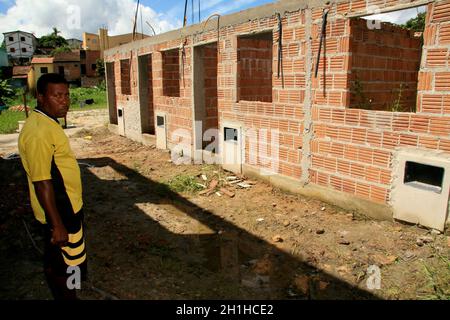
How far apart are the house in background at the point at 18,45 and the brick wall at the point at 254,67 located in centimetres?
7231

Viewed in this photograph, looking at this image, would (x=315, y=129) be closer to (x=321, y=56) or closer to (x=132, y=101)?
(x=321, y=56)

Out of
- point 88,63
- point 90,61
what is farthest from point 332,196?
point 90,61

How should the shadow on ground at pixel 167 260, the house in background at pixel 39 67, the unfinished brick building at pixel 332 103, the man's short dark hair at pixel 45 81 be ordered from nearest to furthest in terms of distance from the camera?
the man's short dark hair at pixel 45 81, the shadow on ground at pixel 167 260, the unfinished brick building at pixel 332 103, the house in background at pixel 39 67

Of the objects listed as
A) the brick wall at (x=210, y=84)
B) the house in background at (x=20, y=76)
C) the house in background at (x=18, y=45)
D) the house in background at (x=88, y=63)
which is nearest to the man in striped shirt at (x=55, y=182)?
the brick wall at (x=210, y=84)

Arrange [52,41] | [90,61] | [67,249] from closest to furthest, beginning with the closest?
[67,249]
[90,61]
[52,41]

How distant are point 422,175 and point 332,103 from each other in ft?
5.62

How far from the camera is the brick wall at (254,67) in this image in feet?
25.9

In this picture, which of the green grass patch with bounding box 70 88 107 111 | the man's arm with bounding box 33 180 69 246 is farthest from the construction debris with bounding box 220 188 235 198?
the green grass patch with bounding box 70 88 107 111

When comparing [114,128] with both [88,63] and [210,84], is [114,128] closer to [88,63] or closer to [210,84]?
[210,84]

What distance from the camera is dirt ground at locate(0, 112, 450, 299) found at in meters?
3.71

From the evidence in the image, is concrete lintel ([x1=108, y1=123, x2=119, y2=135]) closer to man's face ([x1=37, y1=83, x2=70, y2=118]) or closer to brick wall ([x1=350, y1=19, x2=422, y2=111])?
brick wall ([x1=350, y1=19, x2=422, y2=111])

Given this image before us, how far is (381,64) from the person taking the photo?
6.07 m

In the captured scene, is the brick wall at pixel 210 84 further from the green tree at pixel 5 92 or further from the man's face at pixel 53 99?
the green tree at pixel 5 92
